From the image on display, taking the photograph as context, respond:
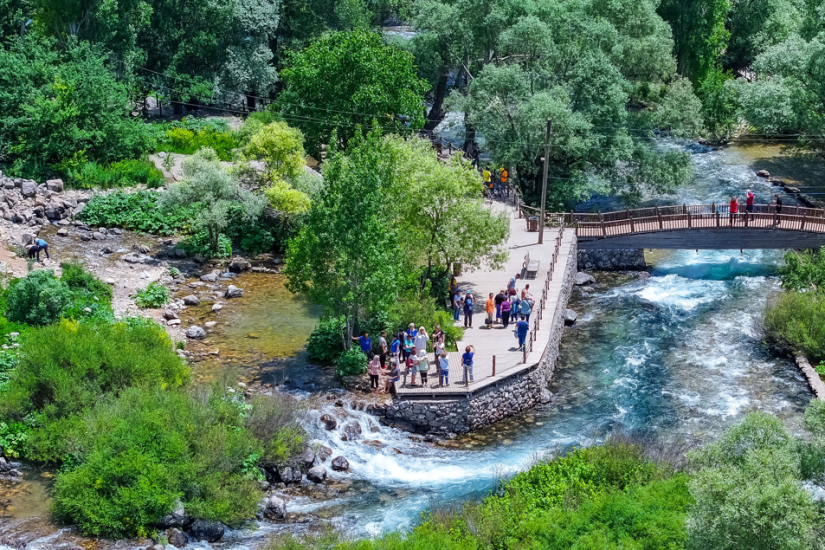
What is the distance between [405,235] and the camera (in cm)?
3356

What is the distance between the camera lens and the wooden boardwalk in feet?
98.1

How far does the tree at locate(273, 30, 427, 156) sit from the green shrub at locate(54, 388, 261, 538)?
942 inches

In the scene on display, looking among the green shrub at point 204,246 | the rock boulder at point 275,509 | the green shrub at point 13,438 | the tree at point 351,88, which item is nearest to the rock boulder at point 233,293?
the green shrub at point 204,246

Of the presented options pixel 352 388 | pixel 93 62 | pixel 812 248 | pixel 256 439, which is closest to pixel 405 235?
pixel 352 388

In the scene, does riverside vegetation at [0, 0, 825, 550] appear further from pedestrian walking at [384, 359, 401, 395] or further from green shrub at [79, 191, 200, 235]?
pedestrian walking at [384, 359, 401, 395]

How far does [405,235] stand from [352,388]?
6186mm

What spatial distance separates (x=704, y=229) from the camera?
43656 millimetres

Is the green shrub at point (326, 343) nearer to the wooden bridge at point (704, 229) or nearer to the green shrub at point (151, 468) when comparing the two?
the green shrub at point (151, 468)

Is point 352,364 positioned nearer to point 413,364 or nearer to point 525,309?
point 413,364

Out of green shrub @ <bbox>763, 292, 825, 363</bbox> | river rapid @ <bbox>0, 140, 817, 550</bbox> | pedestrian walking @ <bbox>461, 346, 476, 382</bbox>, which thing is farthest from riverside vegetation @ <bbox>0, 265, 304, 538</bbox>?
green shrub @ <bbox>763, 292, 825, 363</bbox>

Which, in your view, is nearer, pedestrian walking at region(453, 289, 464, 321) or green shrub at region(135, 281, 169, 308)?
pedestrian walking at region(453, 289, 464, 321)

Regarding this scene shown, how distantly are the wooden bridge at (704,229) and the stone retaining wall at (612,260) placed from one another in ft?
1.13

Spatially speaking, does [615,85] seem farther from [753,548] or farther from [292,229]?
[753,548]

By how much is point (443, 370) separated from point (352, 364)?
3.19 m
